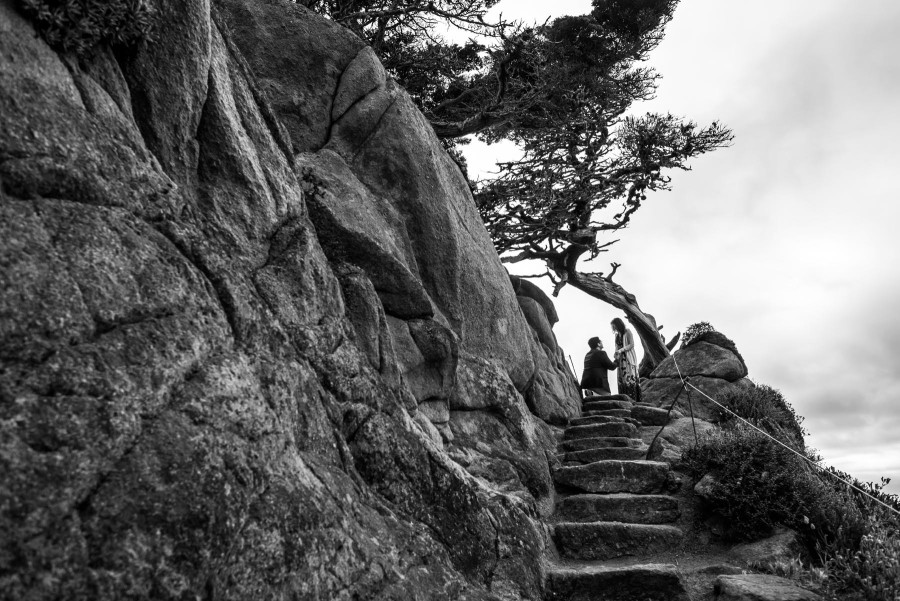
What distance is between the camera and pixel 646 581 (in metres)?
7.63

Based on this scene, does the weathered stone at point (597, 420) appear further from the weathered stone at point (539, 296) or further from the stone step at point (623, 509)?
the weathered stone at point (539, 296)

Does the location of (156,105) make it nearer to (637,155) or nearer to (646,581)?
(646,581)

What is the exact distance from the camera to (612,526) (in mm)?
9219

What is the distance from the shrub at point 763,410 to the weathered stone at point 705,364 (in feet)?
3.11

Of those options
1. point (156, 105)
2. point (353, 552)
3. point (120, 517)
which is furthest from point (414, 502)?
point (156, 105)

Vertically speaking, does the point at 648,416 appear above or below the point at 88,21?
below

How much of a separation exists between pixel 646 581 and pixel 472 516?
2.48 metres

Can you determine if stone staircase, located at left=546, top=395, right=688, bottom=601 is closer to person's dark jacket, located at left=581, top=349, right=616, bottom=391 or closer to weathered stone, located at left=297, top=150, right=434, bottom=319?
weathered stone, located at left=297, top=150, right=434, bottom=319

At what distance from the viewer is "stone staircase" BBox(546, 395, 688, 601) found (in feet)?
25.1

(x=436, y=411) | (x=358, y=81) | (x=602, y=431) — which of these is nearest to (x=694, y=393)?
(x=602, y=431)

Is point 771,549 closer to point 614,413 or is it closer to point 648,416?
point 648,416

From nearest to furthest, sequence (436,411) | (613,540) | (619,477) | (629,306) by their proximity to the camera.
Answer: (613,540) → (436,411) → (619,477) → (629,306)

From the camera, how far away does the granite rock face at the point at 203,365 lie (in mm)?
3445

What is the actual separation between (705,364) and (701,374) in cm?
41
